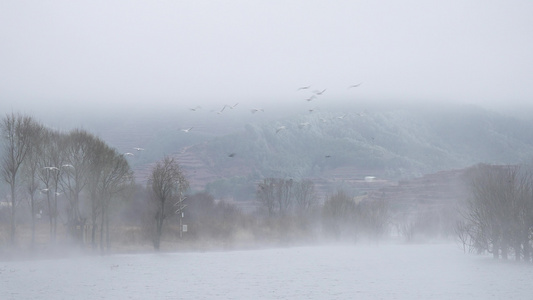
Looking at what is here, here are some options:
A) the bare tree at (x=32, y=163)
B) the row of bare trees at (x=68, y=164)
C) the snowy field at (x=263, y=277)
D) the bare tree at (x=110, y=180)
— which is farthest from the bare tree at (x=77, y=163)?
the snowy field at (x=263, y=277)

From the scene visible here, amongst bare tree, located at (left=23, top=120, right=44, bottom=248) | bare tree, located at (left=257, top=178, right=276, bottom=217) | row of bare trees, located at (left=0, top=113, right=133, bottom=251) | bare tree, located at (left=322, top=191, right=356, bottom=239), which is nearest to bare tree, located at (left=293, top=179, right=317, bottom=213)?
bare tree, located at (left=257, top=178, right=276, bottom=217)

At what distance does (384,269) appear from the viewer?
234ft

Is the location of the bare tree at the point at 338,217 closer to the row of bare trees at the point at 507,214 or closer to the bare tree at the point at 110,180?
the bare tree at the point at 110,180

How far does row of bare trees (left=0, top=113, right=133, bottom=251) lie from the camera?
256 feet

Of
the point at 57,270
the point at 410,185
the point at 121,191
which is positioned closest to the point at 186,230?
the point at 121,191

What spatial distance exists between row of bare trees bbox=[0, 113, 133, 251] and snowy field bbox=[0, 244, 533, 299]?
20.8 feet

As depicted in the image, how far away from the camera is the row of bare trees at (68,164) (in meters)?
78.0

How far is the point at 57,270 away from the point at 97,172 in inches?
720

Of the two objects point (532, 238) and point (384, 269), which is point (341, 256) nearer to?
point (384, 269)

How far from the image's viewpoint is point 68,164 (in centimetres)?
8175

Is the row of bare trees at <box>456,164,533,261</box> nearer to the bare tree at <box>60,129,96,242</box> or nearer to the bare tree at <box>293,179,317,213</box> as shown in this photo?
the bare tree at <box>60,129,96,242</box>

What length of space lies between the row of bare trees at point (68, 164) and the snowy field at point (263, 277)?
20.8 ft

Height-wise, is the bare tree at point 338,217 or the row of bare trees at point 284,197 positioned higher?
the row of bare trees at point 284,197

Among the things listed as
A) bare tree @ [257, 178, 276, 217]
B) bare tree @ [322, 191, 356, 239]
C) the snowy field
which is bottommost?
the snowy field
